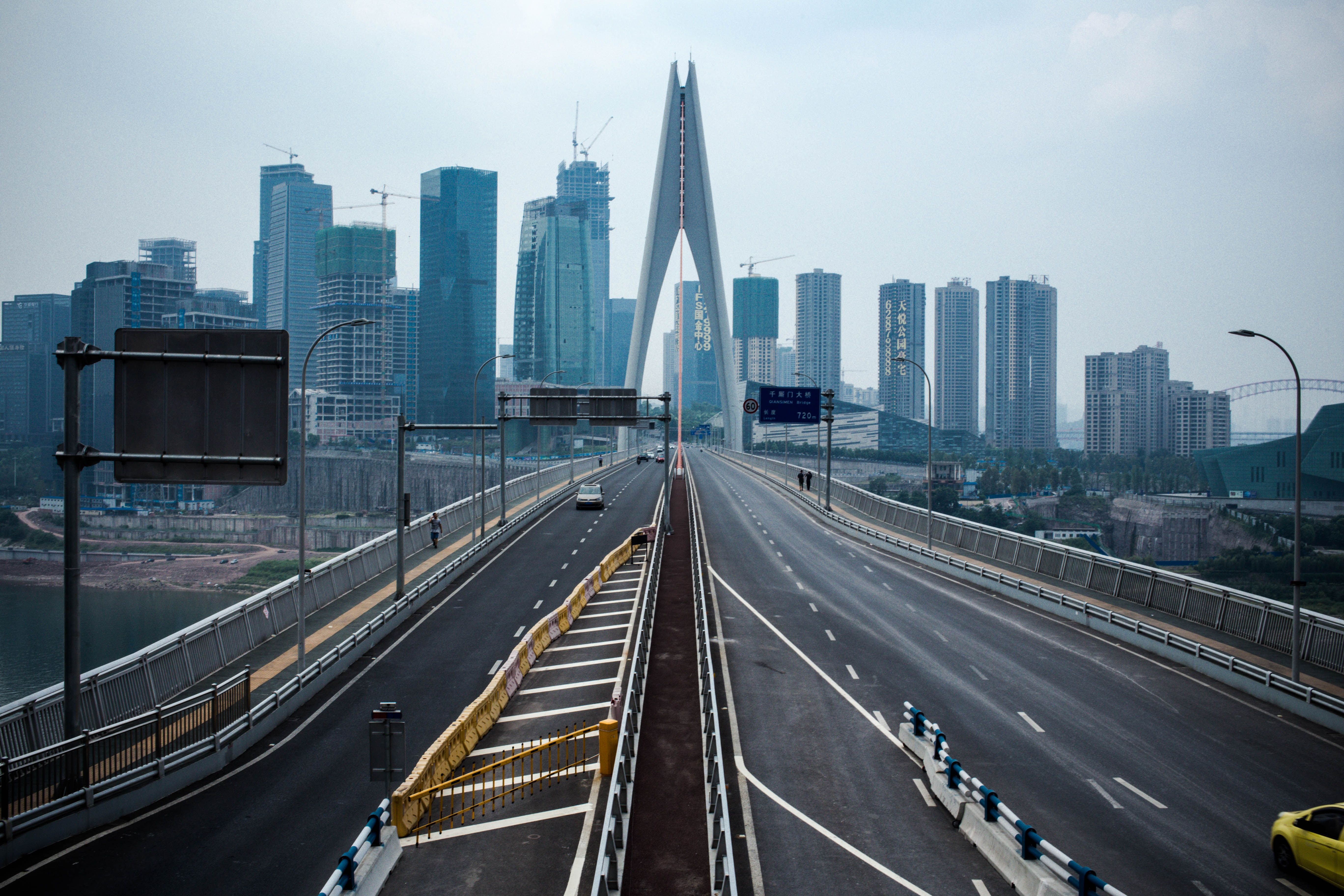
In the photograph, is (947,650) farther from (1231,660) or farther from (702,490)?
(702,490)

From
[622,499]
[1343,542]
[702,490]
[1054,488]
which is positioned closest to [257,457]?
[622,499]

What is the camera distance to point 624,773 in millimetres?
15000

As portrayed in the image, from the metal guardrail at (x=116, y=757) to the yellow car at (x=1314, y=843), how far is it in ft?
60.3

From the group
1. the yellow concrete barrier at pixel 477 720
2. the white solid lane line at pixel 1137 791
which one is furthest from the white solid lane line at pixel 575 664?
the white solid lane line at pixel 1137 791

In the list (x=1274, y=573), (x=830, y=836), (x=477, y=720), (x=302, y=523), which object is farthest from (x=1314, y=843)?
(x=1274, y=573)

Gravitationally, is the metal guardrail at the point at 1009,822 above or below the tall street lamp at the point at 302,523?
below

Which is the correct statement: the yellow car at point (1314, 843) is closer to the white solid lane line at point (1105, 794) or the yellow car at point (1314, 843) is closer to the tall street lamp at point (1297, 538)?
the white solid lane line at point (1105, 794)

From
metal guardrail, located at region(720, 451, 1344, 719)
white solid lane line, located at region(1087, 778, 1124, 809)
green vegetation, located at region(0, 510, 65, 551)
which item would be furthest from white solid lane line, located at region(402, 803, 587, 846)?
green vegetation, located at region(0, 510, 65, 551)

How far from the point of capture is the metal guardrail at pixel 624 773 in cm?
1127

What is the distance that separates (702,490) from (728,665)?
57.1 m

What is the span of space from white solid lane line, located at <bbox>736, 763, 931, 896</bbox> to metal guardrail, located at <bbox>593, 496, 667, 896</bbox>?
2.20 m

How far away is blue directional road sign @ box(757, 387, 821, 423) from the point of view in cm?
5575

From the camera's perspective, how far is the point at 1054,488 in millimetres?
159375

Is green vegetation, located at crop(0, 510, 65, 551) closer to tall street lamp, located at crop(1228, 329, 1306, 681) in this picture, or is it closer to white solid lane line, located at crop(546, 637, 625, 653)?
white solid lane line, located at crop(546, 637, 625, 653)
